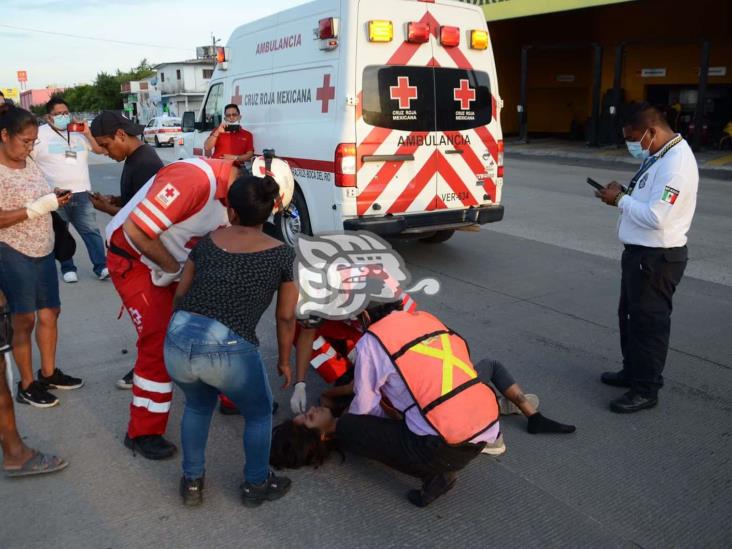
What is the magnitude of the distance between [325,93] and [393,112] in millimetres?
722

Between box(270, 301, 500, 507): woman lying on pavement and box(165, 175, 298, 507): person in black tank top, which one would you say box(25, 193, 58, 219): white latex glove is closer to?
box(165, 175, 298, 507): person in black tank top

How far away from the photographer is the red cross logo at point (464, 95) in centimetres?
683

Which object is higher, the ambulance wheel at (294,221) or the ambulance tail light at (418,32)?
the ambulance tail light at (418,32)

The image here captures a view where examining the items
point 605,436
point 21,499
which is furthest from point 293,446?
point 605,436

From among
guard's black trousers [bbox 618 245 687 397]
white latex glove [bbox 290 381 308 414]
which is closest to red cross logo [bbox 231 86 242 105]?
white latex glove [bbox 290 381 308 414]

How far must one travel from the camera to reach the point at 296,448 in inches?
128

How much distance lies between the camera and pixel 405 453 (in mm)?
2926

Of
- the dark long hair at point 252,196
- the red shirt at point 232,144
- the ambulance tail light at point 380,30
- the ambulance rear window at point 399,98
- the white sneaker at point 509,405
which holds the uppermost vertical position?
the ambulance tail light at point 380,30

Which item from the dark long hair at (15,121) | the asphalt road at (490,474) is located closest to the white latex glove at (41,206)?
the dark long hair at (15,121)

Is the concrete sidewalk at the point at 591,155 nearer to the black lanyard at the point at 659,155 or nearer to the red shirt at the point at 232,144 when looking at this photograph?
the red shirt at the point at 232,144

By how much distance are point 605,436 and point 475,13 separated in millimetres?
4917

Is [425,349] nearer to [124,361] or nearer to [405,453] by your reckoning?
[405,453]

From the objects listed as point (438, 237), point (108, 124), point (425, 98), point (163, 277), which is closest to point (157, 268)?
point (163, 277)

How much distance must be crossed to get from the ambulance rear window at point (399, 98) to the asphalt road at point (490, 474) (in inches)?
81.0
